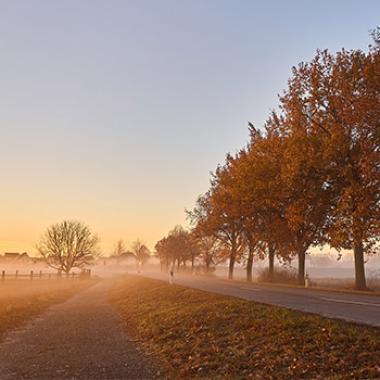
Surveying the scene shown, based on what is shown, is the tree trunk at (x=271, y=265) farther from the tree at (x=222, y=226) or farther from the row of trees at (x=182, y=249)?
the row of trees at (x=182, y=249)

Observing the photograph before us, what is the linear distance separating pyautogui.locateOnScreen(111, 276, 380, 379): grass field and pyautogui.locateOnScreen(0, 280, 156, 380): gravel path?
2.71ft

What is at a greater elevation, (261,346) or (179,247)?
(179,247)

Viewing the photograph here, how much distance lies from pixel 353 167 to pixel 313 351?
19.1m

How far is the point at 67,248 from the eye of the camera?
80.2 metres

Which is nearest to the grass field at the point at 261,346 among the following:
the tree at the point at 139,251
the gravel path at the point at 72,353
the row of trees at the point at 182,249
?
the gravel path at the point at 72,353

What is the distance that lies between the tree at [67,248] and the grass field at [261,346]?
66161mm

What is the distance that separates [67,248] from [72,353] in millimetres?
70275

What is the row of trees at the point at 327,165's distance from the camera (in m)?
25.0

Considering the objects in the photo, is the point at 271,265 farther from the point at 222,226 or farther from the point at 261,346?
the point at 261,346

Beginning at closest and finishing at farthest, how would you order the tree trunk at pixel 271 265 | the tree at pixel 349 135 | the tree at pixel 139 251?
the tree at pixel 349 135, the tree trunk at pixel 271 265, the tree at pixel 139 251

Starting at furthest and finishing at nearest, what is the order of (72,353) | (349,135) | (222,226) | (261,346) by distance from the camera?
(222,226) → (349,135) → (72,353) → (261,346)

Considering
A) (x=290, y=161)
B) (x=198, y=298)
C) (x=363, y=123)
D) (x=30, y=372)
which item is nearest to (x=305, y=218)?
(x=290, y=161)

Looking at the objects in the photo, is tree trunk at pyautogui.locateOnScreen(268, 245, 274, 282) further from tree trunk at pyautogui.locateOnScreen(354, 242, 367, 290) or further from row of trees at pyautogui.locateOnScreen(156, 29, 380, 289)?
tree trunk at pyautogui.locateOnScreen(354, 242, 367, 290)

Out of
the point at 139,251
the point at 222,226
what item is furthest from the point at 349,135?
the point at 139,251
